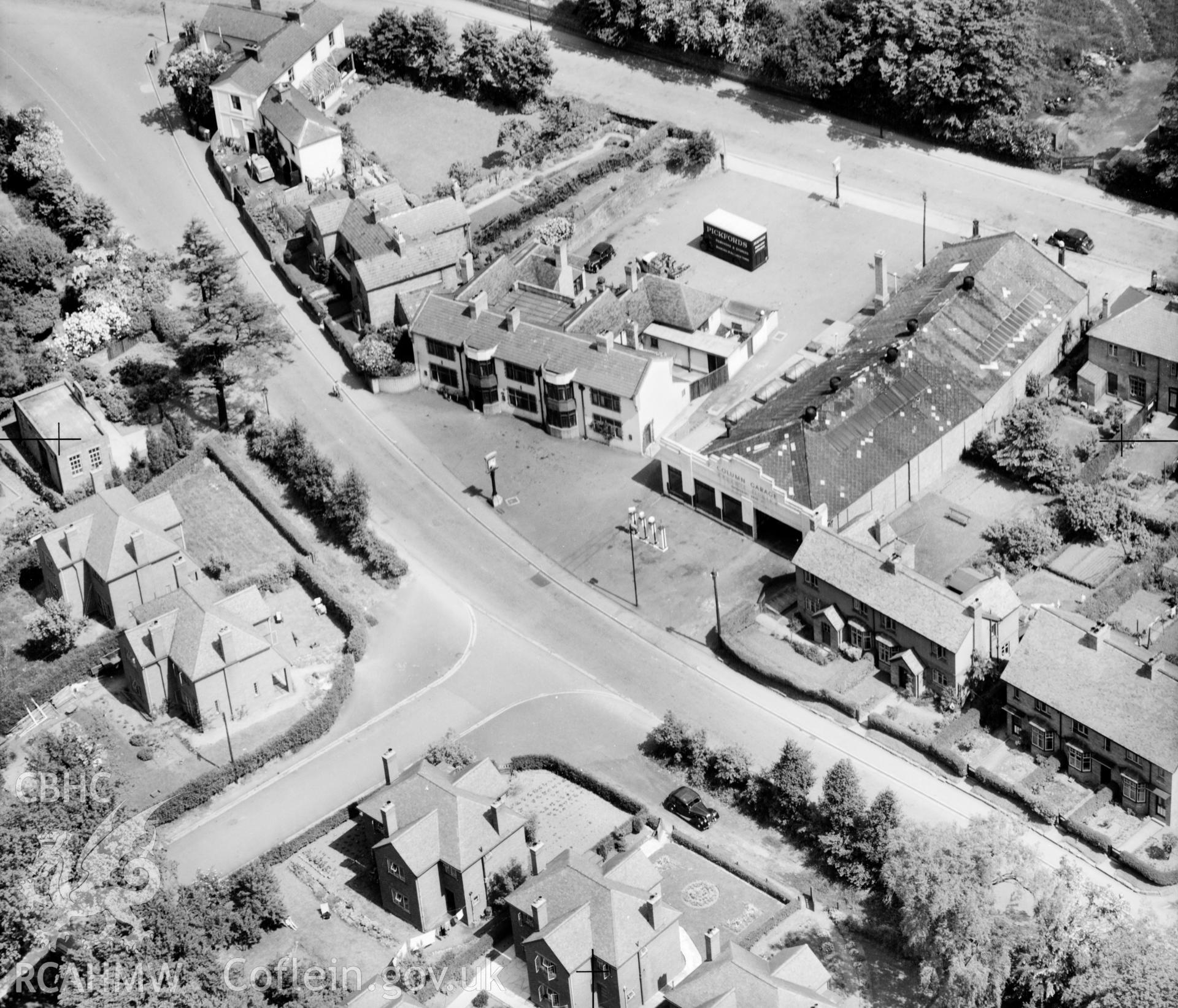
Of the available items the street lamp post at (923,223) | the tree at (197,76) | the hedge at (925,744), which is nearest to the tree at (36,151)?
the tree at (197,76)

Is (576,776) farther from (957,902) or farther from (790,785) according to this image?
(957,902)

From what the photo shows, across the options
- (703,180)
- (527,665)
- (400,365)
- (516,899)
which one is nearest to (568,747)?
(527,665)

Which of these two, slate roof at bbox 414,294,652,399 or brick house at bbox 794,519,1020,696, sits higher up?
slate roof at bbox 414,294,652,399

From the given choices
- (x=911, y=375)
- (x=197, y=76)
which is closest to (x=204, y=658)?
(x=911, y=375)

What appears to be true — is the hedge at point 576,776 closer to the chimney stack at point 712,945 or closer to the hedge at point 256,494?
the chimney stack at point 712,945

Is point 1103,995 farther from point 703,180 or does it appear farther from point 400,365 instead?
point 703,180

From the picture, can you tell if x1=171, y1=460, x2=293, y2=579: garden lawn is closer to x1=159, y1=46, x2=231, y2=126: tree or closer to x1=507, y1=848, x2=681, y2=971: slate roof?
x1=507, y1=848, x2=681, y2=971: slate roof

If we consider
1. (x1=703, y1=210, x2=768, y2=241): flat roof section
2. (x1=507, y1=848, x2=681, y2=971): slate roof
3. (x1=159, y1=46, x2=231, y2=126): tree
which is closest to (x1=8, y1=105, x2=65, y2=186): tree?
(x1=159, y1=46, x2=231, y2=126): tree
